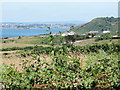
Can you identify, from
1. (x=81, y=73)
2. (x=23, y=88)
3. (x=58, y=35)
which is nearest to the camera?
(x=23, y=88)

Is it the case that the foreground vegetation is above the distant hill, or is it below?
above

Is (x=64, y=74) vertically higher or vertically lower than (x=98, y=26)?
higher

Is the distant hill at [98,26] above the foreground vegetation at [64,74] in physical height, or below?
below

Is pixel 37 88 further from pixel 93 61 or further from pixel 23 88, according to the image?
pixel 93 61

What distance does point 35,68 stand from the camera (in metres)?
2.81

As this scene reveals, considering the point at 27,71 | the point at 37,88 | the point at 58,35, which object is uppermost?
the point at 58,35

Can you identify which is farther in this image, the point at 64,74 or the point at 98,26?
the point at 98,26

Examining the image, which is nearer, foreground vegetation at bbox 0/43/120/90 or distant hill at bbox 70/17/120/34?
foreground vegetation at bbox 0/43/120/90

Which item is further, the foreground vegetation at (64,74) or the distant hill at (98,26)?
the distant hill at (98,26)

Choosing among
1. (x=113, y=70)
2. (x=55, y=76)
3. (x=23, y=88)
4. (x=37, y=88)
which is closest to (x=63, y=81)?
(x=55, y=76)

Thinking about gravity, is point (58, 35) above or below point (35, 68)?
above

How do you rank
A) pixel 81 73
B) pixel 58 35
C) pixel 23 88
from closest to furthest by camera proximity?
pixel 23 88 < pixel 81 73 < pixel 58 35

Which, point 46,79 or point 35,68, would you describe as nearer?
point 46,79

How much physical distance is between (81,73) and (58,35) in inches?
27.6
